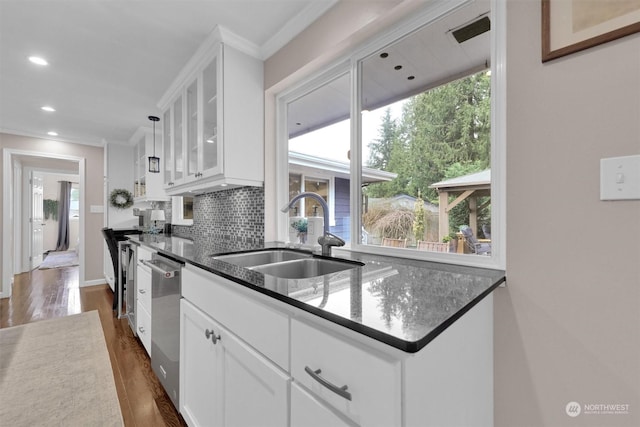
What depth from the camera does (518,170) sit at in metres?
0.96

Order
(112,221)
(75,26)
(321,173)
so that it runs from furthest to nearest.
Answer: (112,221) < (321,173) < (75,26)

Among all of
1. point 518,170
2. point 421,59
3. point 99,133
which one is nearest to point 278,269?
point 518,170

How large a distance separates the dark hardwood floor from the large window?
1.54 meters

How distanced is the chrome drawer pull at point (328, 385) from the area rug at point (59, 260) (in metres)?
7.47

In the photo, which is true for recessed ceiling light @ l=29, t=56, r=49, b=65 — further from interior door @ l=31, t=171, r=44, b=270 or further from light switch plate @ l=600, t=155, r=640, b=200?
interior door @ l=31, t=171, r=44, b=270

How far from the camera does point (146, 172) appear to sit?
12.1 feet

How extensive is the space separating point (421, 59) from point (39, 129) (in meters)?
5.14

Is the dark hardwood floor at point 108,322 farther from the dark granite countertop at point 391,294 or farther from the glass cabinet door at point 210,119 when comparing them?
the glass cabinet door at point 210,119

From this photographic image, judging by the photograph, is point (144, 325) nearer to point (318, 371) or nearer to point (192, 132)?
point (192, 132)

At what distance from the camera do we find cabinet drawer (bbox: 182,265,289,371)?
820 mm

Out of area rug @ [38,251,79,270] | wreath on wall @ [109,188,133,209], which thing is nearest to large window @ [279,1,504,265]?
wreath on wall @ [109,188,133,209]

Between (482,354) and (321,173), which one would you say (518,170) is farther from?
(321,173)

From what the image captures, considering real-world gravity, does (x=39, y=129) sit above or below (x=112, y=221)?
above

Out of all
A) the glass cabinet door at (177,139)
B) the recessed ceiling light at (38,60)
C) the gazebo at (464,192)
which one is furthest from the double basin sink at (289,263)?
the recessed ceiling light at (38,60)
